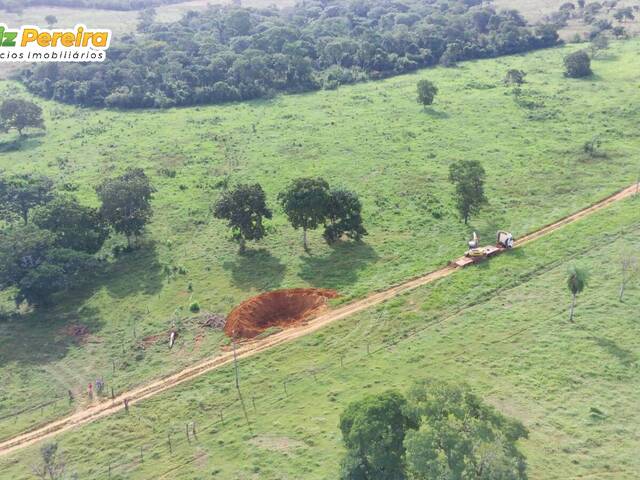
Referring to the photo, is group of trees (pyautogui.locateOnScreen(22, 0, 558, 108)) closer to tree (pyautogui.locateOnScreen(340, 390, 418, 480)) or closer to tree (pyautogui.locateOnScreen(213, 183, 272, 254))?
tree (pyautogui.locateOnScreen(213, 183, 272, 254))

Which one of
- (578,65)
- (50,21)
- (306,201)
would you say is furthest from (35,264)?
(50,21)

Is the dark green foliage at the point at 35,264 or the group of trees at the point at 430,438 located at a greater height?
the dark green foliage at the point at 35,264

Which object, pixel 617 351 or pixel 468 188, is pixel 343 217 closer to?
pixel 468 188

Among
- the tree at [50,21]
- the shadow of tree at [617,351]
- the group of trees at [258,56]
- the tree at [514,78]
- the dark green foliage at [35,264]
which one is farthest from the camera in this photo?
the tree at [50,21]

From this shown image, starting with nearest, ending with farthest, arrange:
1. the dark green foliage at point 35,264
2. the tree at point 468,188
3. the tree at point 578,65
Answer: the dark green foliage at point 35,264
the tree at point 468,188
the tree at point 578,65

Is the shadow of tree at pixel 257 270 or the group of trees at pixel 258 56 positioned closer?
the shadow of tree at pixel 257 270

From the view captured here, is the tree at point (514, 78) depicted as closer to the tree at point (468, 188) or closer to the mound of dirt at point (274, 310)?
the tree at point (468, 188)

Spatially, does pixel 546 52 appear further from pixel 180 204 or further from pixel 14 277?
pixel 14 277

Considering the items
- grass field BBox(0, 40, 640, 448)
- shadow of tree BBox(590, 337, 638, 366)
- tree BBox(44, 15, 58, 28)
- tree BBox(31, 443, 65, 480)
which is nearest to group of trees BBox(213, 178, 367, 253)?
grass field BBox(0, 40, 640, 448)

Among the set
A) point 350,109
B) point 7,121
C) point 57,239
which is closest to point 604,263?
point 57,239

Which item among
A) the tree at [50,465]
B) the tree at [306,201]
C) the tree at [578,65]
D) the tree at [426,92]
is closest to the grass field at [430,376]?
the tree at [50,465]
